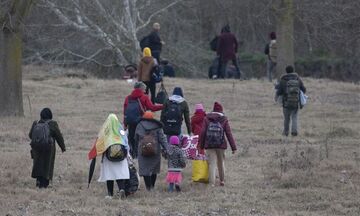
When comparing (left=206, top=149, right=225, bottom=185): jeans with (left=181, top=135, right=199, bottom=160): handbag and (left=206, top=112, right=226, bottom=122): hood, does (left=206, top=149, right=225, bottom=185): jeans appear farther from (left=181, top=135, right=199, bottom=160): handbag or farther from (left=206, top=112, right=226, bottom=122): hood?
(left=206, top=112, right=226, bottom=122): hood

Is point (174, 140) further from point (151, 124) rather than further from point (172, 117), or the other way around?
point (172, 117)

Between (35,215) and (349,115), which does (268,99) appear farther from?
(35,215)

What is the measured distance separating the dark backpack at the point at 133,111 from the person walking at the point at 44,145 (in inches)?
84.0

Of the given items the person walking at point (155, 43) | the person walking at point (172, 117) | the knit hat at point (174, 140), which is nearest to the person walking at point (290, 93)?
the person walking at point (172, 117)

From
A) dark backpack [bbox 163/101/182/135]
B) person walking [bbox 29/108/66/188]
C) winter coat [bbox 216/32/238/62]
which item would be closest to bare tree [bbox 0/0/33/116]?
dark backpack [bbox 163/101/182/135]

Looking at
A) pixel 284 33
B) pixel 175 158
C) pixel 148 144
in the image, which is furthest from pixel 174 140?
pixel 284 33

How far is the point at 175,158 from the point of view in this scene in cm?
1554

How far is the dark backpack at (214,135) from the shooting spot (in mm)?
15688

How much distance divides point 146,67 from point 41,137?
829cm

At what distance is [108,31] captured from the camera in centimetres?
3647

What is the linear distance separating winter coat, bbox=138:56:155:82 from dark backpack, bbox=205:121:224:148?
25.5 ft

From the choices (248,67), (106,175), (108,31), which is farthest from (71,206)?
(248,67)

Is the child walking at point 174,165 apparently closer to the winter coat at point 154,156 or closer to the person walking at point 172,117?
the winter coat at point 154,156

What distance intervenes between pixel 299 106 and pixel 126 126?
5083 mm
